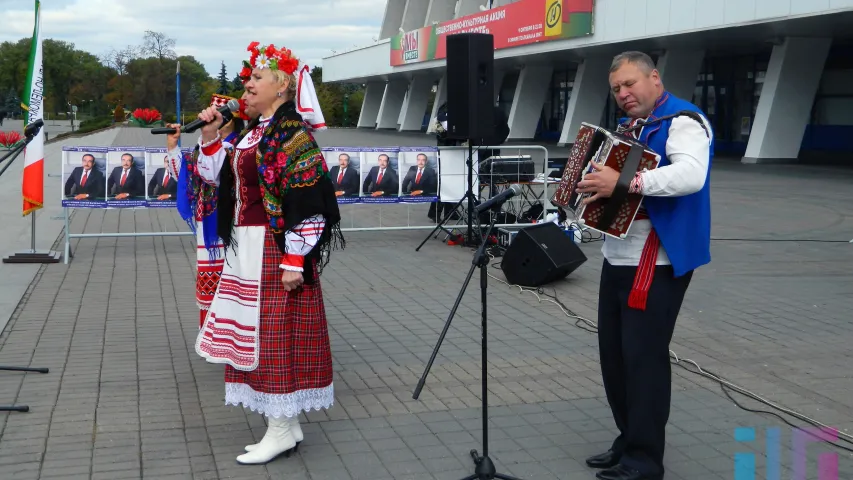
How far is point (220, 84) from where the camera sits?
18.1 feet

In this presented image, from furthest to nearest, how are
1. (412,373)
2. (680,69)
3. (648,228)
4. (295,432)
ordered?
(680,69) → (412,373) → (295,432) → (648,228)

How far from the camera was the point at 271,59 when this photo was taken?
4480 mm

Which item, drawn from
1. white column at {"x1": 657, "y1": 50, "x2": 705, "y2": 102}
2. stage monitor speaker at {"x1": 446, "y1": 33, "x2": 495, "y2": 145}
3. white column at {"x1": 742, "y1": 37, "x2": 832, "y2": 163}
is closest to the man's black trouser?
stage monitor speaker at {"x1": 446, "y1": 33, "x2": 495, "y2": 145}

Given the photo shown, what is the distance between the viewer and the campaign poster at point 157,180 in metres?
11.4

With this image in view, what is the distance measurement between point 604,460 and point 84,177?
8.51m

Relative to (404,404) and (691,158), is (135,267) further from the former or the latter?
(691,158)

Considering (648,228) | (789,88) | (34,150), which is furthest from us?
(789,88)

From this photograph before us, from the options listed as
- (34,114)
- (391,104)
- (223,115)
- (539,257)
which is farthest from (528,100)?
(223,115)

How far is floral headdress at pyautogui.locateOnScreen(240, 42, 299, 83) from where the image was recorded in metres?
4.48

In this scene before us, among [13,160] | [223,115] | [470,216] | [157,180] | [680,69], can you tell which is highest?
[680,69]

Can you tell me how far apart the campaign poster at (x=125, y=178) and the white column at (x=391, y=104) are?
50.5 metres

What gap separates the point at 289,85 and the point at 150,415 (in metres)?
2.19

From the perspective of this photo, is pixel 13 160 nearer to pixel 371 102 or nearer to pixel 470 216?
pixel 470 216

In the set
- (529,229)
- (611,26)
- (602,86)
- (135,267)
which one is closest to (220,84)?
(529,229)
